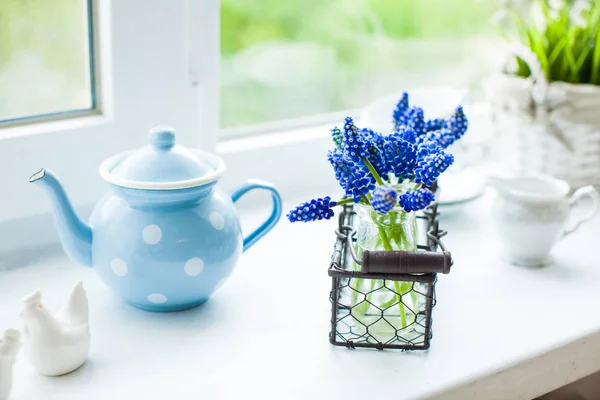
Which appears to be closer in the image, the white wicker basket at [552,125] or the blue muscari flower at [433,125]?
the blue muscari flower at [433,125]

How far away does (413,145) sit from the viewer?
0.75 meters

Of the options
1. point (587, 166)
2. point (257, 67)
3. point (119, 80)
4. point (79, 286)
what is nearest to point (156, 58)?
point (119, 80)

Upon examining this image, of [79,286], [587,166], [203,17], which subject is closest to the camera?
[79,286]

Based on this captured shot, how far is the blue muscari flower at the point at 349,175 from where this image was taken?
0.73 m

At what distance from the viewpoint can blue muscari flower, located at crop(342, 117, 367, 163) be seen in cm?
73

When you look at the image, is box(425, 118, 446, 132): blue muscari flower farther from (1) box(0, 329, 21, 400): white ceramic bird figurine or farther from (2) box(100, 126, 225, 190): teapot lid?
(1) box(0, 329, 21, 400): white ceramic bird figurine

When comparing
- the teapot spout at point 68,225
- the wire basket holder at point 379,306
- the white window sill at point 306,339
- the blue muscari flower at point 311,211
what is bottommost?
the white window sill at point 306,339

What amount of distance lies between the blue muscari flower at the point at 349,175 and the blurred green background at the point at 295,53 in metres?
0.40

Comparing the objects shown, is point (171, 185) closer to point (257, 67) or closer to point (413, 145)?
point (413, 145)

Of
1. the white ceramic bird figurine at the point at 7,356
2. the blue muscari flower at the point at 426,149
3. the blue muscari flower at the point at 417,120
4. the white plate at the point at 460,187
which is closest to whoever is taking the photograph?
the white ceramic bird figurine at the point at 7,356

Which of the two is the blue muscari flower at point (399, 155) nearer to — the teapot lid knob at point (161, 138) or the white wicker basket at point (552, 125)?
the teapot lid knob at point (161, 138)

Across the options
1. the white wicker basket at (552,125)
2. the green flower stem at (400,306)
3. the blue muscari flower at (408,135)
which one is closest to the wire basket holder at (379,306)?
the green flower stem at (400,306)

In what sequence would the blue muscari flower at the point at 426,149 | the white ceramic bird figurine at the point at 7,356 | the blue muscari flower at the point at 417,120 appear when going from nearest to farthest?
the white ceramic bird figurine at the point at 7,356 → the blue muscari flower at the point at 426,149 → the blue muscari flower at the point at 417,120

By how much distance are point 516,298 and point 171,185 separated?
0.41m
